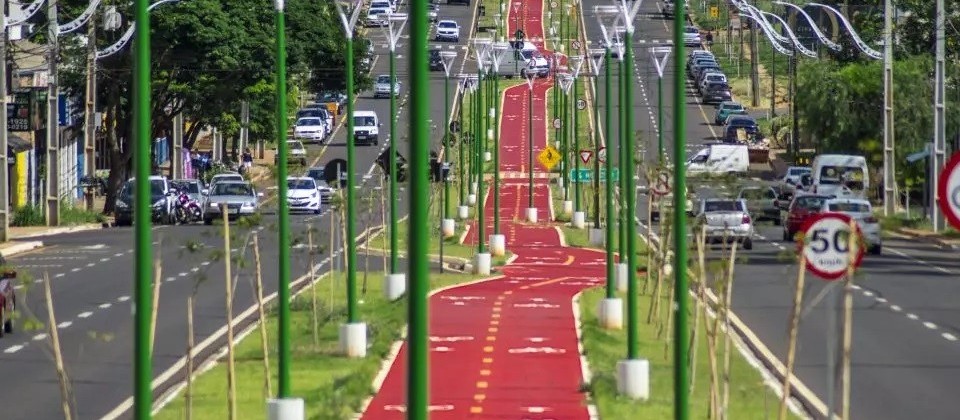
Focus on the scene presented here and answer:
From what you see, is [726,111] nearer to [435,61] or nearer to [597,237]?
[435,61]

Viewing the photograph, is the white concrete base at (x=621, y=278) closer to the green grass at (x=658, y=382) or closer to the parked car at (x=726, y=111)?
the green grass at (x=658, y=382)

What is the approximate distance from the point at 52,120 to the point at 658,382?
130 feet

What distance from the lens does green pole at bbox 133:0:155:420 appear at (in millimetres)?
16703

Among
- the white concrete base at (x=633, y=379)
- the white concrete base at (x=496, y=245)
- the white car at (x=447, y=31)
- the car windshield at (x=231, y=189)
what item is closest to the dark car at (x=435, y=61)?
the white car at (x=447, y=31)

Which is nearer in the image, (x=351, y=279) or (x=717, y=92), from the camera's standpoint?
(x=351, y=279)

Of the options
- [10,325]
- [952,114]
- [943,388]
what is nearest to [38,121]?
[952,114]

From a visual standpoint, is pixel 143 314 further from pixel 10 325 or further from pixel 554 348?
pixel 10 325

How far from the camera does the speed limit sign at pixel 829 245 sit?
1730cm

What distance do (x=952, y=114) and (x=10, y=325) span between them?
157 feet

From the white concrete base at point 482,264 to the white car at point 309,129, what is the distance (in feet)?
174

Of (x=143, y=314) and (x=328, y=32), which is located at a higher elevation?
(x=328, y=32)

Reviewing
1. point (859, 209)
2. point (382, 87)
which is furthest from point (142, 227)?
point (382, 87)

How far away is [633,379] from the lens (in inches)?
1072

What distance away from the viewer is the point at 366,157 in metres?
96.1
